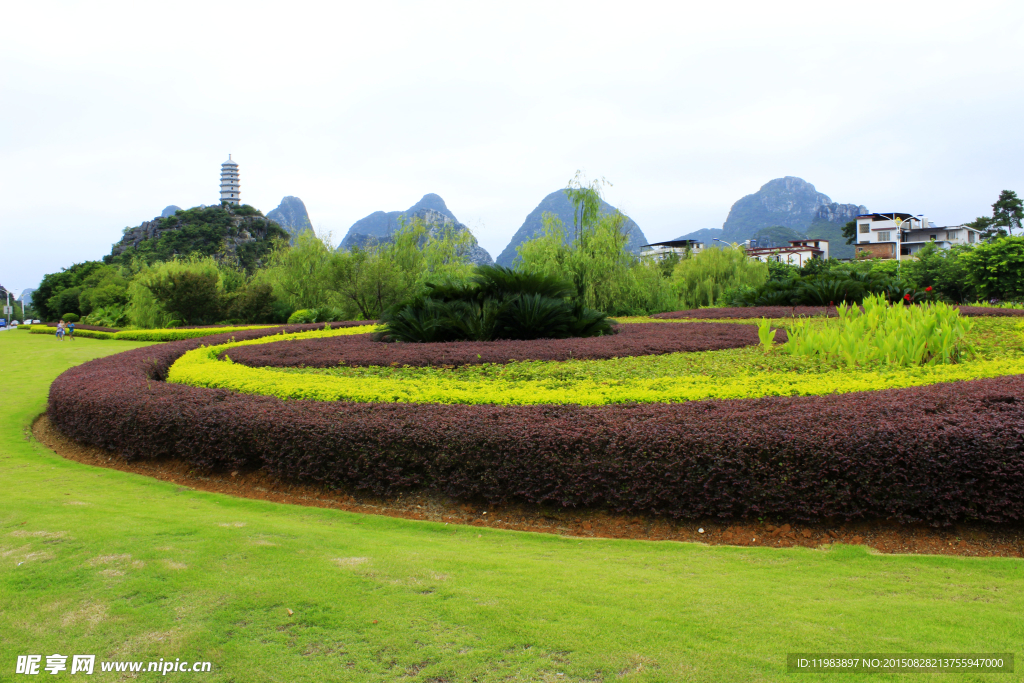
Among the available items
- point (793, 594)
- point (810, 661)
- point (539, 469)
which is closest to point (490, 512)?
point (539, 469)

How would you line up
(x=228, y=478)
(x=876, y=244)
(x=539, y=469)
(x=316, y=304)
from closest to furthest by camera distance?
(x=539, y=469)
(x=228, y=478)
(x=316, y=304)
(x=876, y=244)

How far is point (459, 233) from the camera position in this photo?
28.4 metres

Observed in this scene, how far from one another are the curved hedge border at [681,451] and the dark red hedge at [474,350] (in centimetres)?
273

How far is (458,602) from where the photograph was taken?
2.60 meters

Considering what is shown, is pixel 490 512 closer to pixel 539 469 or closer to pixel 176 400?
pixel 539 469

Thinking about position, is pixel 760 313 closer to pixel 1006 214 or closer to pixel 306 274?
pixel 306 274

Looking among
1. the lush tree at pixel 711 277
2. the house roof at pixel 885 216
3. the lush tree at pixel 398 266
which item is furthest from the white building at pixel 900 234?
the lush tree at pixel 398 266

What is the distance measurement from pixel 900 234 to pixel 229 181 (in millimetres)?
133835

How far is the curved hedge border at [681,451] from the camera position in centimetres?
359

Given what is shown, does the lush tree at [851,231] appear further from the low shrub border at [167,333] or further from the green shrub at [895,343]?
the green shrub at [895,343]

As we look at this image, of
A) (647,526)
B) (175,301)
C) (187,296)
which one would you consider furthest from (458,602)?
(175,301)

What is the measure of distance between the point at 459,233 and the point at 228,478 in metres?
24.0

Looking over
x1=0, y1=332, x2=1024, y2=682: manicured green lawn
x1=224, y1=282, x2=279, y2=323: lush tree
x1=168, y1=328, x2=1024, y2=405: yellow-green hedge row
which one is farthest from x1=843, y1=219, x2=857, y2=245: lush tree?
x1=0, y1=332, x2=1024, y2=682: manicured green lawn

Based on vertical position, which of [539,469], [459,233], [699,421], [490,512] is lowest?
[490,512]
